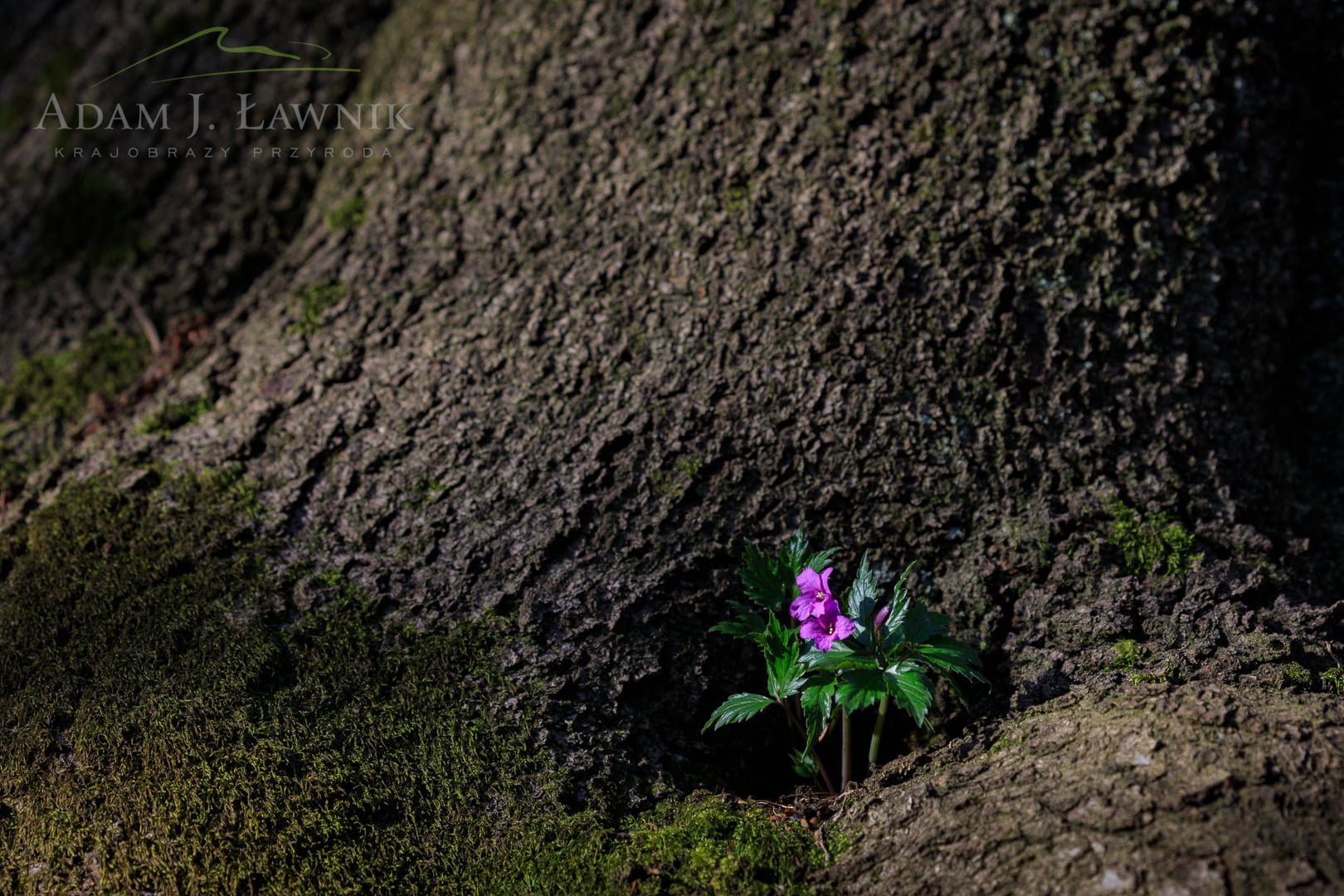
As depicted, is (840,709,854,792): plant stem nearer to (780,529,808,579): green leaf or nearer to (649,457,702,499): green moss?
(780,529,808,579): green leaf

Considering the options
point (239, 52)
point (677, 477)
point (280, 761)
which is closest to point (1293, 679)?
point (677, 477)

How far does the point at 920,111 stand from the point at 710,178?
62 centimetres

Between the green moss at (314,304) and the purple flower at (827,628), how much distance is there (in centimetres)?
177

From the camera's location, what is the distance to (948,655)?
6.55ft

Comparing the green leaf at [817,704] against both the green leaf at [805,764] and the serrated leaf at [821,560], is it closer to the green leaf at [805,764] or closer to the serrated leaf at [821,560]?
the green leaf at [805,764]

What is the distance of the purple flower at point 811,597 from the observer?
2021mm

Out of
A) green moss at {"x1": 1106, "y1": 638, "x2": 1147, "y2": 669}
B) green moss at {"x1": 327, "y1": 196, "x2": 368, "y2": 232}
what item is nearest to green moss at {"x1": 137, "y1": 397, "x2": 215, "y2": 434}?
green moss at {"x1": 327, "y1": 196, "x2": 368, "y2": 232}

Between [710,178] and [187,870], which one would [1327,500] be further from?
[187,870]

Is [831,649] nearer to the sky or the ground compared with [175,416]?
nearer to the ground

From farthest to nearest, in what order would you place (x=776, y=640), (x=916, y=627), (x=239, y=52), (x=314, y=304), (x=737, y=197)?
(x=239, y=52) < (x=314, y=304) < (x=737, y=197) < (x=776, y=640) < (x=916, y=627)

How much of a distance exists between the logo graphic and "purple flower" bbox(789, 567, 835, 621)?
2.79 meters

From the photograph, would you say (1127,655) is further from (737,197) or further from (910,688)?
(737,197)

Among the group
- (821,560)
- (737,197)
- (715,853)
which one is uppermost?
(737,197)

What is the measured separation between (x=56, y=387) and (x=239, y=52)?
4.83ft
